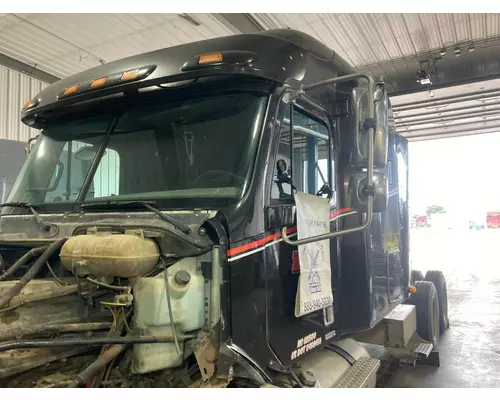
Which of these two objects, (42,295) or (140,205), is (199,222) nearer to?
(140,205)

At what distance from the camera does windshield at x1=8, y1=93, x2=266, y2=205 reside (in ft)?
8.07

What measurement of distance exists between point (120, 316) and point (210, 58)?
1.44m

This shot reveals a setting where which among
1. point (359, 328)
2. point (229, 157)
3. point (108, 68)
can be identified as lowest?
point (359, 328)

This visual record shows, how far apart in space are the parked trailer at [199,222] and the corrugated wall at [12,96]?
4.85 metres

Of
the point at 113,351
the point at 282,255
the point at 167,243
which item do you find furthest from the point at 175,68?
the point at 113,351

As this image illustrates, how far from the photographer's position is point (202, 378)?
2137 mm

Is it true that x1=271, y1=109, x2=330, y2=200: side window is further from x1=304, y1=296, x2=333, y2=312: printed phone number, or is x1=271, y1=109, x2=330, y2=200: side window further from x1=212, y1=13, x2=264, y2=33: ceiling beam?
x1=212, y1=13, x2=264, y2=33: ceiling beam

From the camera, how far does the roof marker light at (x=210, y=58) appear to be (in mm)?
2327

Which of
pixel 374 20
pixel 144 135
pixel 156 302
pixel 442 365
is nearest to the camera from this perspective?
pixel 156 302

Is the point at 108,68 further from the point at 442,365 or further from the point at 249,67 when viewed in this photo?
the point at 442,365

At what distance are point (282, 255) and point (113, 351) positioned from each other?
1.04 m

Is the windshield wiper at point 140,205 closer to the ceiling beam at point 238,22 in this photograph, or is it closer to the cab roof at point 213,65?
the cab roof at point 213,65

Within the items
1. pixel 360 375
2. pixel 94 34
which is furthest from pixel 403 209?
pixel 94 34

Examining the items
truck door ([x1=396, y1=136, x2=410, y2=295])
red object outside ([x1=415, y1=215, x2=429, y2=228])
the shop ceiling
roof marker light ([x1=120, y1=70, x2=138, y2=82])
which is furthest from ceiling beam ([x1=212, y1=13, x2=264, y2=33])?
red object outside ([x1=415, y1=215, x2=429, y2=228])
